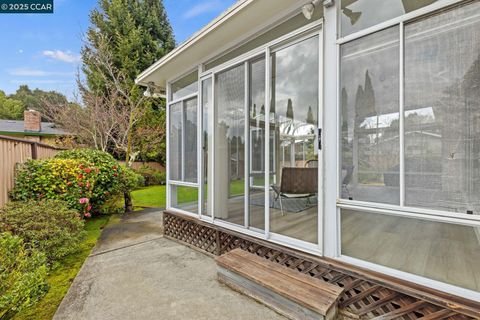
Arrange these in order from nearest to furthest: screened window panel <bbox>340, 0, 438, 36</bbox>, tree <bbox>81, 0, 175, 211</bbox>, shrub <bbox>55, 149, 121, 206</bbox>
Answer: screened window panel <bbox>340, 0, 438, 36</bbox> → shrub <bbox>55, 149, 121, 206</bbox> → tree <bbox>81, 0, 175, 211</bbox>

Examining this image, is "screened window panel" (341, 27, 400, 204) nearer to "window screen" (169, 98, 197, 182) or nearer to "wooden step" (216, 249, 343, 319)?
"wooden step" (216, 249, 343, 319)

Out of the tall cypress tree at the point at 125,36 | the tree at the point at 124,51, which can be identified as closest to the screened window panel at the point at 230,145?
the tree at the point at 124,51

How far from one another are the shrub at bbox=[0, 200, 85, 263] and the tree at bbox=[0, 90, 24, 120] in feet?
88.3

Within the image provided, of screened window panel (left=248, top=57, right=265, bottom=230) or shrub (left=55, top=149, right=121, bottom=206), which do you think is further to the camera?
shrub (left=55, top=149, right=121, bottom=206)

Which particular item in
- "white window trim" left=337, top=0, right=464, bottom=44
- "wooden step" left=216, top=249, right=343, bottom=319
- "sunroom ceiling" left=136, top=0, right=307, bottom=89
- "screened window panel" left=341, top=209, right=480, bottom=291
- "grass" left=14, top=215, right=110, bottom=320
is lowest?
"grass" left=14, top=215, right=110, bottom=320

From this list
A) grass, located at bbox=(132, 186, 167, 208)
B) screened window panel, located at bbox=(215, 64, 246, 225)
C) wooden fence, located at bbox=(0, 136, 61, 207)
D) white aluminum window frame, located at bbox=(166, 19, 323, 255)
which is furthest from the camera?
grass, located at bbox=(132, 186, 167, 208)

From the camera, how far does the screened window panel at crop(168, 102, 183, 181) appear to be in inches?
184

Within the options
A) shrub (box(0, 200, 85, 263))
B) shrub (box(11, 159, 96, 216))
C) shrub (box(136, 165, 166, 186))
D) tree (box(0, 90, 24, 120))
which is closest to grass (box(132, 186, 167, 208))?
shrub (box(136, 165, 166, 186))

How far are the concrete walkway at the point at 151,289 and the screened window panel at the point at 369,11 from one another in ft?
9.37

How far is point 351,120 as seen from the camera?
7.50ft

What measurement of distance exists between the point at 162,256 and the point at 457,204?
11.9 feet

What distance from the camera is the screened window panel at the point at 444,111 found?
5.64ft

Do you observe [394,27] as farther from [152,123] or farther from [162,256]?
[152,123]

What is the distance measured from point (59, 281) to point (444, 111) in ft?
14.8
